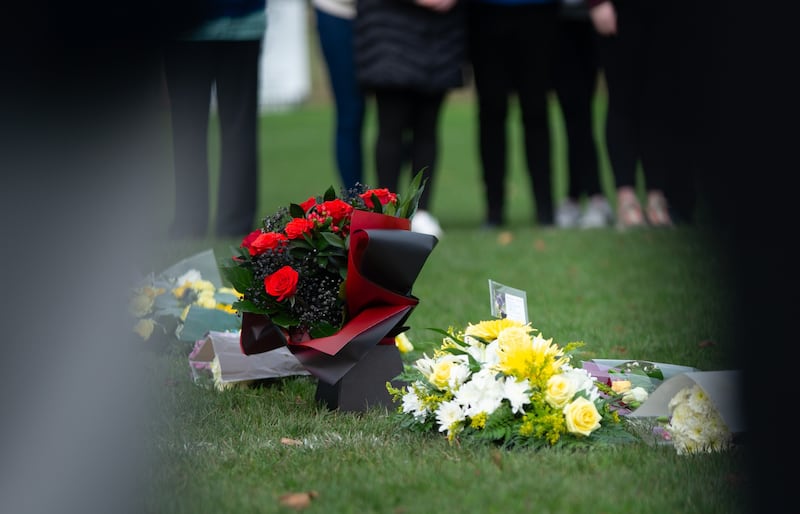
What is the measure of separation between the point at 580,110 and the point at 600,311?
9.39ft

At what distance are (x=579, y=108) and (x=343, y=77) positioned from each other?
1.62 metres

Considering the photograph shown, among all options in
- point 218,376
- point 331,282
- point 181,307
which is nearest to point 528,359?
point 331,282

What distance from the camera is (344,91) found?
6.27 m

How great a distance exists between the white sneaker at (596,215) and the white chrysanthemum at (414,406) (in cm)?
430

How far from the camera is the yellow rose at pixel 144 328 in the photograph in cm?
363

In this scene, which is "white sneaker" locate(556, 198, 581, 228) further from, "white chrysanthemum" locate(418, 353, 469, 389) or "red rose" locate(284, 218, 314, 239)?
"white chrysanthemum" locate(418, 353, 469, 389)

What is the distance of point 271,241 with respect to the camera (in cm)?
278

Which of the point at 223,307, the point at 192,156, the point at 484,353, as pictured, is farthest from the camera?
the point at 192,156

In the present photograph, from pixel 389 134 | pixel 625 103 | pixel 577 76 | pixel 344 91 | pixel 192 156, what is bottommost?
pixel 192 156

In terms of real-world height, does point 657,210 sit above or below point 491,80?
below

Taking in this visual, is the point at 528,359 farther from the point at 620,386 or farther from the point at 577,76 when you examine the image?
the point at 577,76

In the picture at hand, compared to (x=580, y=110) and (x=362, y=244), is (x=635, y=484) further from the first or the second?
(x=580, y=110)

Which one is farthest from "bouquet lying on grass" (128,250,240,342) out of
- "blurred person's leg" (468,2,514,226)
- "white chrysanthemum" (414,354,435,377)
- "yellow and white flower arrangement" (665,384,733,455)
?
"blurred person's leg" (468,2,514,226)

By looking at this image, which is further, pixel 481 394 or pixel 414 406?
pixel 414 406
